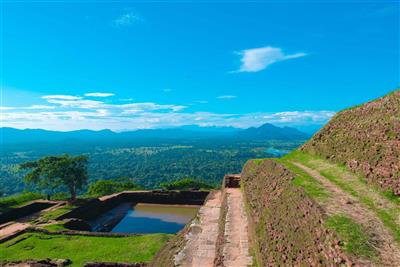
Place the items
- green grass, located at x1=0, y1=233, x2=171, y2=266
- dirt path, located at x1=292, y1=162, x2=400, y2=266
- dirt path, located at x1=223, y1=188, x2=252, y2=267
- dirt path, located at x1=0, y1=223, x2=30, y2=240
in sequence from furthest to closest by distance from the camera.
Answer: dirt path, located at x1=0, y1=223, x2=30, y2=240, green grass, located at x1=0, y1=233, x2=171, y2=266, dirt path, located at x1=223, y1=188, x2=252, y2=267, dirt path, located at x1=292, y1=162, x2=400, y2=266

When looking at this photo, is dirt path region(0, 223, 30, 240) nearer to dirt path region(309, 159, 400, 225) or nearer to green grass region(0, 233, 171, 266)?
green grass region(0, 233, 171, 266)

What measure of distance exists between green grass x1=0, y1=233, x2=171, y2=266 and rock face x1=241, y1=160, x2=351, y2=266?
6.60 m

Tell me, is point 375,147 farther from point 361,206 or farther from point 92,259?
point 92,259

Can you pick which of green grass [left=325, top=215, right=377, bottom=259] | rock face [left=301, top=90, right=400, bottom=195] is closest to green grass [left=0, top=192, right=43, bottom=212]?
rock face [left=301, top=90, right=400, bottom=195]

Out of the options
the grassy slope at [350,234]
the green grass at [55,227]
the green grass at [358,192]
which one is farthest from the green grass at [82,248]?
the grassy slope at [350,234]

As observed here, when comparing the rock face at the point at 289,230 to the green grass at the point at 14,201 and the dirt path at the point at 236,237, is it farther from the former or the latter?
the green grass at the point at 14,201

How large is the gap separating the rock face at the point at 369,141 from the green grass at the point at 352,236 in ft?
9.01

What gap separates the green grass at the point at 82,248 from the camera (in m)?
14.5

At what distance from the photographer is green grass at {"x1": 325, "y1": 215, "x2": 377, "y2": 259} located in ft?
17.9

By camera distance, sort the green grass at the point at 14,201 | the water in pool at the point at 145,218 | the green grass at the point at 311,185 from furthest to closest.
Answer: the green grass at the point at 14,201, the water in pool at the point at 145,218, the green grass at the point at 311,185

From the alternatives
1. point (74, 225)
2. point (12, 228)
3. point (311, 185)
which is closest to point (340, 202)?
point (311, 185)

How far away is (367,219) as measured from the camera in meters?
6.81

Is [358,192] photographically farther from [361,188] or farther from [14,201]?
[14,201]

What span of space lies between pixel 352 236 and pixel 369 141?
277 inches
